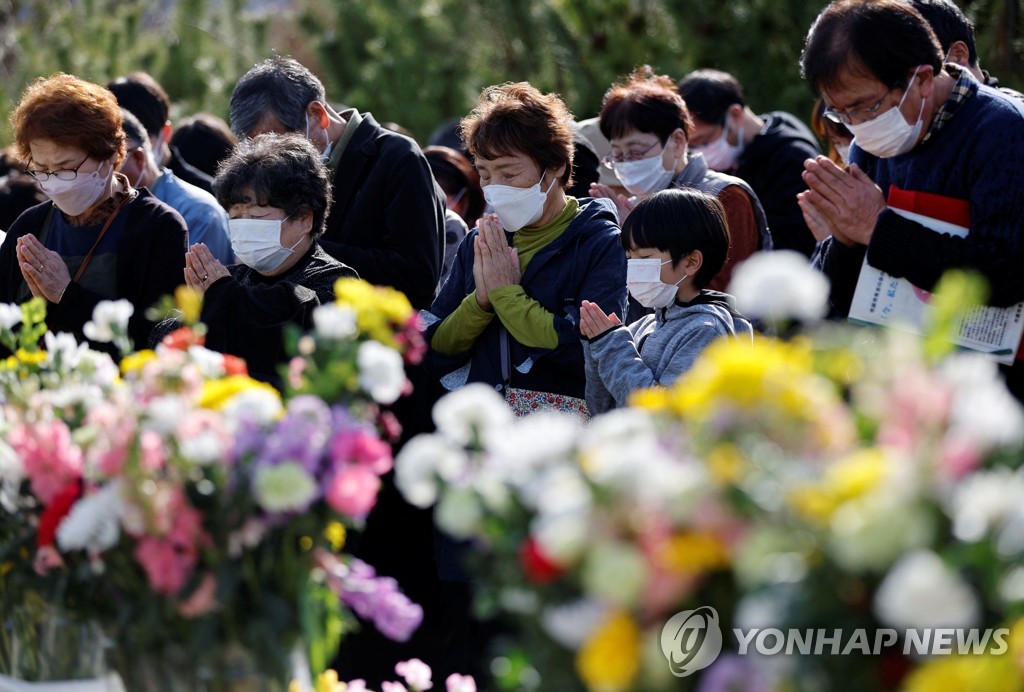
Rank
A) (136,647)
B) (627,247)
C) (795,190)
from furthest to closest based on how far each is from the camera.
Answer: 1. (795,190)
2. (627,247)
3. (136,647)

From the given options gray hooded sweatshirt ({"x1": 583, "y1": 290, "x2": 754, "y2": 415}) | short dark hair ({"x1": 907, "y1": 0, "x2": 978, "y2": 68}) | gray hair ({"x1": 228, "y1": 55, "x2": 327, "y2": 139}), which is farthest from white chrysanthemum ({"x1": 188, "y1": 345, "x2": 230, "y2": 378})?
short dark hair ({"x1": 907, "y1": 0, "x2": 978, "y2": 68})

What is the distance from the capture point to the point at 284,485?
5.06 feet

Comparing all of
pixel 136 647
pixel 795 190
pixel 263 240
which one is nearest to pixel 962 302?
pixel 136 647

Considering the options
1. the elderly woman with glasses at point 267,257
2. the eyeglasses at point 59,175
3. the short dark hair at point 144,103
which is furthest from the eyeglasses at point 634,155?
the short dark hair at point 144,103

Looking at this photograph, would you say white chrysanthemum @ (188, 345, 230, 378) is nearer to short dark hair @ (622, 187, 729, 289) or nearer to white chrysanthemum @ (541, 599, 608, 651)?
white chrysanthemum @ (541, 599, 608, 651)

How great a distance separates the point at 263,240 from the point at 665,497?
2154mm

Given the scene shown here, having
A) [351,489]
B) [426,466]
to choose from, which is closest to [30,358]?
[351,489]

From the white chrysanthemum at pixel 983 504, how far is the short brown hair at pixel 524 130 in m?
2.32

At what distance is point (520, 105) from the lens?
11.1ft

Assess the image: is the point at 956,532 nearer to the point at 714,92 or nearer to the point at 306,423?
the point at 306,423

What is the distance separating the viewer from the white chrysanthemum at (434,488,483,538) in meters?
1.38

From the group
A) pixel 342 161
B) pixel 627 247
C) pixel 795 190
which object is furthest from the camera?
pixel 795 190

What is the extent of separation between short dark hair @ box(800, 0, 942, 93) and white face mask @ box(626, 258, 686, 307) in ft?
1.95

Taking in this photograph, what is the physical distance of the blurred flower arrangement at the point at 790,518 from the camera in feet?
3.74
